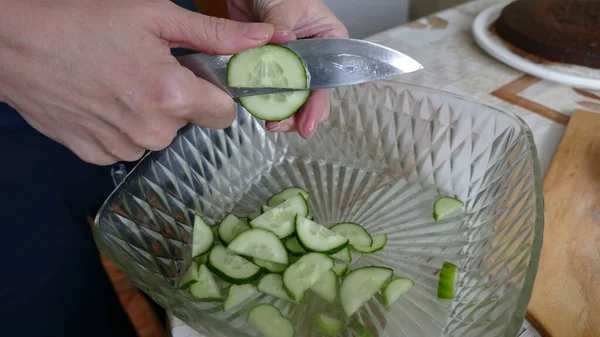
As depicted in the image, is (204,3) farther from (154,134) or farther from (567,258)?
(567,258)

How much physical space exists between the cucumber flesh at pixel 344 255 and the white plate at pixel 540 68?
620mm

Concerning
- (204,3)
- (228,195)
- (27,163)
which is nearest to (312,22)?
(228,195)

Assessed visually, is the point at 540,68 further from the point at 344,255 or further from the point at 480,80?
the point at 344,255

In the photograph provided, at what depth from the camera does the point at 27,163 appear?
2.77 feet

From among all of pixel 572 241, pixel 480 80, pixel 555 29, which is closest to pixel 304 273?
pixel 572 241

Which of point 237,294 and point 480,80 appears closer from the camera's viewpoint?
point 237,294

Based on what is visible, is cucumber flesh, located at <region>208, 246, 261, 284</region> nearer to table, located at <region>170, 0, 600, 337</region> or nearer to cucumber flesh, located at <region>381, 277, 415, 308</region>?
cucumber flesh, located at <region>381, 277, 415, 308</region>

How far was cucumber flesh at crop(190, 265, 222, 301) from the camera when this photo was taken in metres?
0.59

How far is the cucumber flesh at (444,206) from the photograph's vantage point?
0.70 metres

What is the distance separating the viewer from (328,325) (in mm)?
555

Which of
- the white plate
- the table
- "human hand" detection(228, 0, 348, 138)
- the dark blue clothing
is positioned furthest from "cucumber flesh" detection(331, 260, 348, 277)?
the white plate

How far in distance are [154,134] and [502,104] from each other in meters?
0.65

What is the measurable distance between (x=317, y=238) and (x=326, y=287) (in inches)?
2.5

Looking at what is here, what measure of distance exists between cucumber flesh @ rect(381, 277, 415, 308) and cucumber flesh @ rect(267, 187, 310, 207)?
0.19 meters
